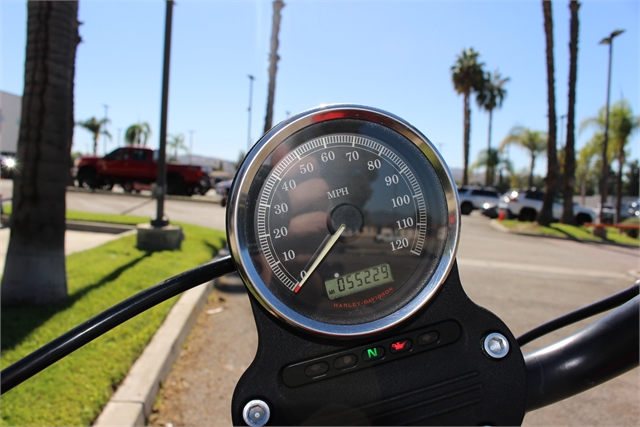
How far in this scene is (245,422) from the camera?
0.92m

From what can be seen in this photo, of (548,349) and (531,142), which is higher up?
(531,142)

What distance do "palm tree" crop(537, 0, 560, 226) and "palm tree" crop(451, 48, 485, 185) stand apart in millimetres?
16417

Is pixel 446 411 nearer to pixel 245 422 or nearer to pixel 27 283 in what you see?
pixel 245 422

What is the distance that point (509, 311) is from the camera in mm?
6312

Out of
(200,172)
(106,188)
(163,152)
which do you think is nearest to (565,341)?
(163,152)

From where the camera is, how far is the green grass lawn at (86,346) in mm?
2840

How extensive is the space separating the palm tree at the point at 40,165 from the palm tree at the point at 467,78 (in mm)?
33429

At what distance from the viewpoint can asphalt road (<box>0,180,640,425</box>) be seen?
3.55 meters

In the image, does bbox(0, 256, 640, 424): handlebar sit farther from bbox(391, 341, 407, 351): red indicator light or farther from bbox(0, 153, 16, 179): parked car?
bbox(0, 153, 16, 179): parked car

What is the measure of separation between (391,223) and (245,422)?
19.5 inches

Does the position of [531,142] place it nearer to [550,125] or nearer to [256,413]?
[550,125]

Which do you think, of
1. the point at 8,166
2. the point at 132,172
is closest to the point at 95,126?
the point at 132,172

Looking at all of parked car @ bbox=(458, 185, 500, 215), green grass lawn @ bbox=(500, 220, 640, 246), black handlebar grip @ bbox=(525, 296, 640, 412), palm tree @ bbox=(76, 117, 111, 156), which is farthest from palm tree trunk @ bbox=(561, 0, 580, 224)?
palm tree @ bbox=(76, 117, 111, 156)

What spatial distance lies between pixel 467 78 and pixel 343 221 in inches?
1470
